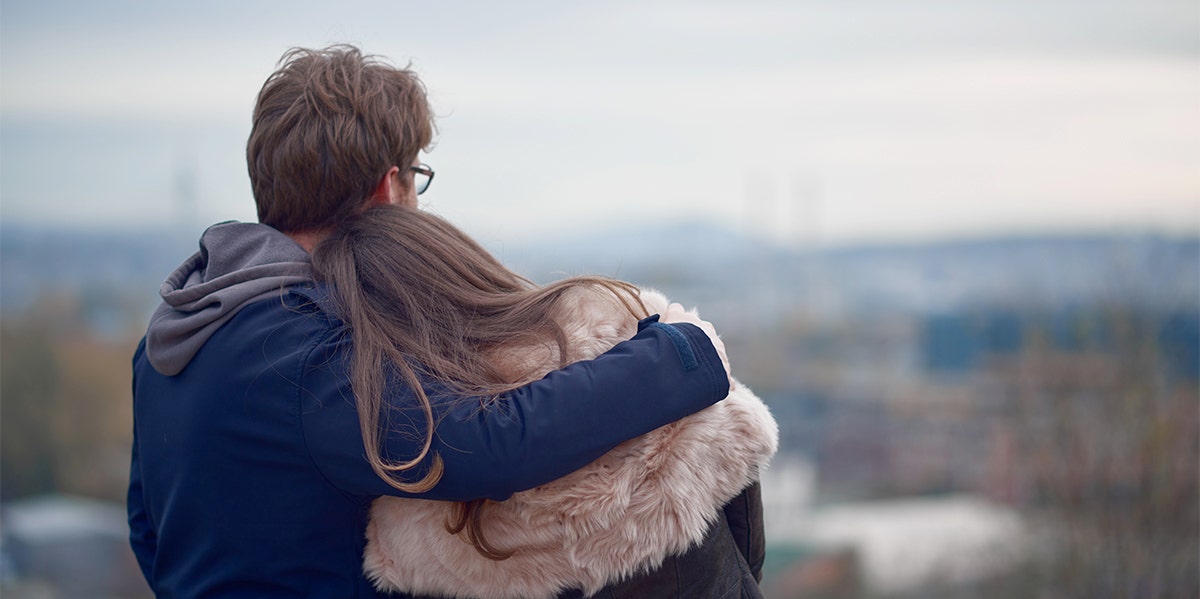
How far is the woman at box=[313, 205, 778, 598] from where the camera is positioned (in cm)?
123

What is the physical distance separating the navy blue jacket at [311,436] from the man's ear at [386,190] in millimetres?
214

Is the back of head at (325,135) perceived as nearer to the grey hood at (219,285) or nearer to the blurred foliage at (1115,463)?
the grey hood at (219,285)

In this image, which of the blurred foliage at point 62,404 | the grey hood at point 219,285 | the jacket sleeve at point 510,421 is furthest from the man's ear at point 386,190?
the blurred foliage at point 62,404

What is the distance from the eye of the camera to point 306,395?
47.6 inches

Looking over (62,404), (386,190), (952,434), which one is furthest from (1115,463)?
(62,404)

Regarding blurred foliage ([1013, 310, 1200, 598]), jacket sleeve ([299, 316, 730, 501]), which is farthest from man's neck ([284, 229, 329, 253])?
blurred foliage ([1013, 310, 1200, 598])

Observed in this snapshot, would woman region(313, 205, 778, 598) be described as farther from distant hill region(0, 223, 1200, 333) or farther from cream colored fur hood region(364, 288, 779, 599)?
distant hill region(0, 223, 1200, 333)

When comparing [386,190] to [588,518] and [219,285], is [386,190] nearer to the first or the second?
[219,285]

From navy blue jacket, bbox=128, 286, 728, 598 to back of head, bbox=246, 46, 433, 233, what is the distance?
184 mm

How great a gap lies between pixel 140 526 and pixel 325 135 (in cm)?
77

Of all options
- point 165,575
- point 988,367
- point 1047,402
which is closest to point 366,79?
point 165,575

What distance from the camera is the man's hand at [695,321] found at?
1.32 m

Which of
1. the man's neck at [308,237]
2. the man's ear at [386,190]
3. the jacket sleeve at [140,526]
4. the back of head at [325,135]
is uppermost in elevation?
the back of head at [325,135]

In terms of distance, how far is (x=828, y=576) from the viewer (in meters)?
6.26
